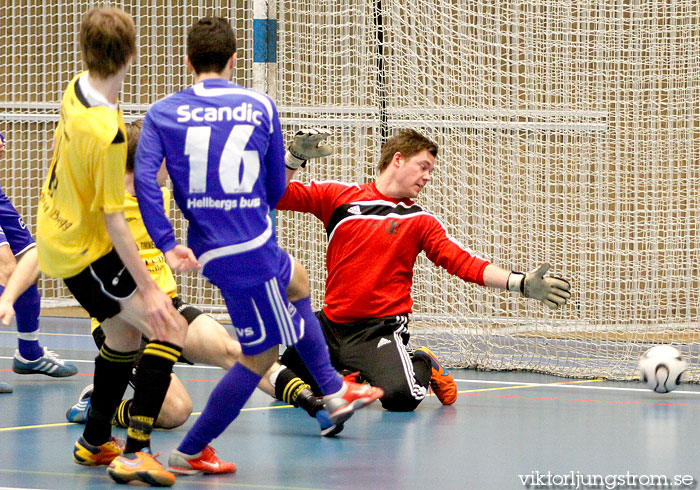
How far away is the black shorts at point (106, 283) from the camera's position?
2865 mm

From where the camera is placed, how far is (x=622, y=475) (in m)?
3.03

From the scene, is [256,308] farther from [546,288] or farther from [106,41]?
[546,288]

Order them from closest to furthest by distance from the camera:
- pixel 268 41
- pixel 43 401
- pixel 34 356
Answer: pixel 43 401
pixel 34 356
pixel 268 41

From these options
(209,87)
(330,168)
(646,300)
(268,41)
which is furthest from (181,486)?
(646,300)

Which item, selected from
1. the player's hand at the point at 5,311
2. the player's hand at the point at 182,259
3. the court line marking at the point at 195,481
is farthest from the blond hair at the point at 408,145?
the player's hand at the point at 5,311

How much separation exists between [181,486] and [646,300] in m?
4.74

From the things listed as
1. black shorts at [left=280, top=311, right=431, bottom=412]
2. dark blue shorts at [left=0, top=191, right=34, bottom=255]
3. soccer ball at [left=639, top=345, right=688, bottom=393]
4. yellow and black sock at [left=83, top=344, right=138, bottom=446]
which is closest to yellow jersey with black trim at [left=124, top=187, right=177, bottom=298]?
yellow and black sock at [left=83, top=344, right=138, bottom=446]

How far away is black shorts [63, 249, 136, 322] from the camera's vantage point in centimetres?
287

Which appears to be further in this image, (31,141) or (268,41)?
(31,141)

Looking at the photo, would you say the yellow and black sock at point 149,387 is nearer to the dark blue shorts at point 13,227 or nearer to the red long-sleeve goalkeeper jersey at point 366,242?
the red long-sleeve goalkeeper jersey at point 366,242

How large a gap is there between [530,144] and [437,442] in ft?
11.0

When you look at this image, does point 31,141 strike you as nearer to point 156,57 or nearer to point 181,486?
point 156,57

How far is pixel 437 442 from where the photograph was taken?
3.63m

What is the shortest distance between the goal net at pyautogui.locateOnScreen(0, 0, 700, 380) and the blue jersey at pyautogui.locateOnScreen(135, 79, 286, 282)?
3074 millimetres
